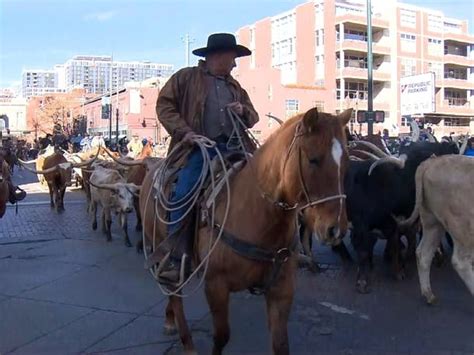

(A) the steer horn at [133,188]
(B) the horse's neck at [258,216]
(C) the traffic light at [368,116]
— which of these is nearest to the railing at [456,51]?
(C) the traffic light at [368,116]

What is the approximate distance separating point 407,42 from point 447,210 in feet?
223

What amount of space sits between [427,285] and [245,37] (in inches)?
2819

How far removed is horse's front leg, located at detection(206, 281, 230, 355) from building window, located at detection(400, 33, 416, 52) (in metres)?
69.8

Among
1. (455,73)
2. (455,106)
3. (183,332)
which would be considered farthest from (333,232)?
(455,73)

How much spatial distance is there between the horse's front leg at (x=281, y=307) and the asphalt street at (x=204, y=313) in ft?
4.26

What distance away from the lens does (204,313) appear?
664 cm

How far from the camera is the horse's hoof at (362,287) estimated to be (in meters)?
7.52

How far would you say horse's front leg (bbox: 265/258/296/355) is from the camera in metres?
4.20

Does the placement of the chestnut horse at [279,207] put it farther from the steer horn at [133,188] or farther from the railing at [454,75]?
the railing at [454,75]

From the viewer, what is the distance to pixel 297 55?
6912cm

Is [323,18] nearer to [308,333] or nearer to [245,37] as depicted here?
[245,37]

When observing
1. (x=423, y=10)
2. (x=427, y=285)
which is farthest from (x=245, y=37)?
(x=427, y=285)

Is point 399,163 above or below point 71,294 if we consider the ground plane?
above

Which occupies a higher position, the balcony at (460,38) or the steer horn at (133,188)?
the balcony at (460,38)
